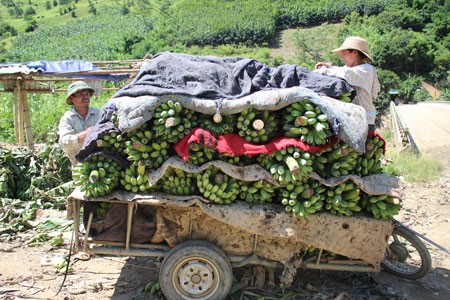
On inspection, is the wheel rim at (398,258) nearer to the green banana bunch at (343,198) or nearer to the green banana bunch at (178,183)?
the green banana bunch at (343,198)

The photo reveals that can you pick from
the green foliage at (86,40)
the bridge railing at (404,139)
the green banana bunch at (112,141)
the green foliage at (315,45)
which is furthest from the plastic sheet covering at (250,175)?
the green foliage at (86,40)

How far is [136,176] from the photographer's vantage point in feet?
12.8

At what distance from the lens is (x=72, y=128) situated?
187 inches

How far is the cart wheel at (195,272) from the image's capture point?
3855 millimetres

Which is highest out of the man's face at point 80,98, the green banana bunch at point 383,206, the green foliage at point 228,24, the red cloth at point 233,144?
the green foliage at point 228,24

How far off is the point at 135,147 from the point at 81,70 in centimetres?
669

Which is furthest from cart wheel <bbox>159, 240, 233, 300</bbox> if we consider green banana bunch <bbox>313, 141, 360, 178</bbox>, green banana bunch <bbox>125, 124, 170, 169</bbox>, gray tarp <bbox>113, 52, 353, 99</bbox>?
gray tarp <bbox>113, 52, 353, 99</bbox>

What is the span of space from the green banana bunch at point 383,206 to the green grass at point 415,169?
539 centimetres

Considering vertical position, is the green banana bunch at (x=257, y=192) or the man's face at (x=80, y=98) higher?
the man's face at (x=80, y=98)

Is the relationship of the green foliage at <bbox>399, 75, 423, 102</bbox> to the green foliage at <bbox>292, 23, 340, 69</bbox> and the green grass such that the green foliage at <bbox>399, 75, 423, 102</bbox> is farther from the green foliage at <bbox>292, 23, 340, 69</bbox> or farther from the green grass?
the green grass

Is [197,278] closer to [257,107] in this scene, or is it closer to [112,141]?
[112,141]

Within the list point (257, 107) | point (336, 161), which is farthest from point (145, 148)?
point (336, 161)

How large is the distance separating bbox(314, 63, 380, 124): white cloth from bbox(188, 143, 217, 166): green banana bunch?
1.50 m

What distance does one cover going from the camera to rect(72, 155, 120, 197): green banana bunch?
3.74 meters
